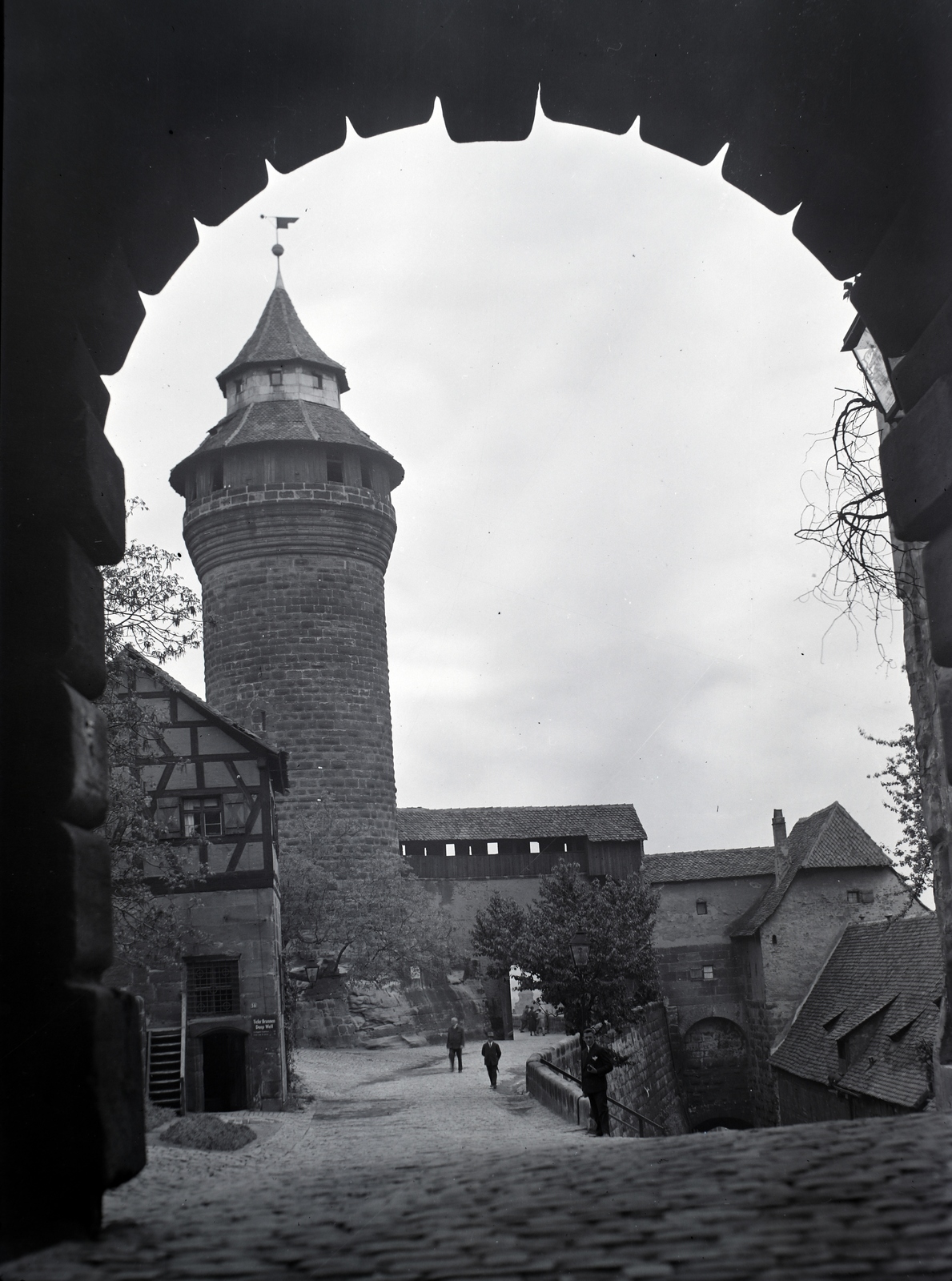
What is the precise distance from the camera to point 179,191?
15.4 ft

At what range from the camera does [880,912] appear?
38.0 meters

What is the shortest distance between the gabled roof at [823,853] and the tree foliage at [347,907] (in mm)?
12144

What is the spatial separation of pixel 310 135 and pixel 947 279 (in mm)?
2249

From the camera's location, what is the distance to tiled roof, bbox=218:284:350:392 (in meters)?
34.3

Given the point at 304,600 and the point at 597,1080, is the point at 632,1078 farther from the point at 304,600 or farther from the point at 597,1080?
the point at 597,1080

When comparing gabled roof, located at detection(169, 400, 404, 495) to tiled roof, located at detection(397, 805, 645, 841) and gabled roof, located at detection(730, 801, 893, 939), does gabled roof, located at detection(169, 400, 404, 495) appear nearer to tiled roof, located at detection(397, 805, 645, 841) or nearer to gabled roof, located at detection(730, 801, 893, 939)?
tiled roof, located at detection(397, 805, 645, 841)

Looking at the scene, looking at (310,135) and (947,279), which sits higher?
(310,135)

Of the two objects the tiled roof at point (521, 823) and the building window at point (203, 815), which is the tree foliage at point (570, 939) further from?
the tiled roof at point (521, 823)

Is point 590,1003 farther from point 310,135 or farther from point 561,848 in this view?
point 310,135

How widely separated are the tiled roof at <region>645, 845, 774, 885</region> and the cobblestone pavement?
3890 cm

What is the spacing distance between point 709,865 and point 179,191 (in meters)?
41.8

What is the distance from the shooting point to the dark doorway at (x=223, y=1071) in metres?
20.2

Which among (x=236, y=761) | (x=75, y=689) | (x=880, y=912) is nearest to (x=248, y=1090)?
(x=236, y=761)

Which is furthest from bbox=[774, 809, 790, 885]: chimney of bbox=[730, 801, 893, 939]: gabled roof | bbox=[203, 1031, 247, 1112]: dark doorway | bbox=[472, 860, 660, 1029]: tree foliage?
bbox=[203, 1031, 247, 1112]: dark doorway
